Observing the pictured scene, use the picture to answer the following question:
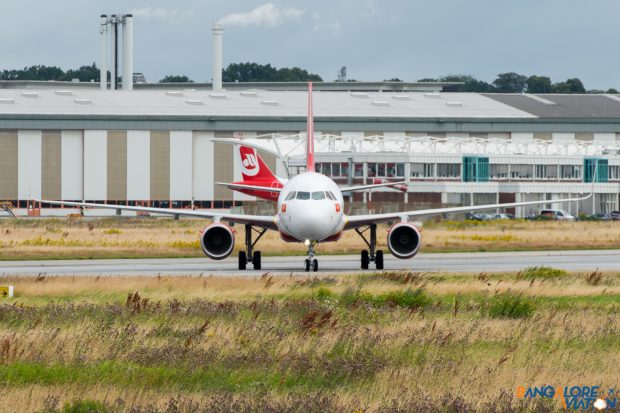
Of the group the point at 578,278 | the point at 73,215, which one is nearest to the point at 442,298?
the point at 578,278

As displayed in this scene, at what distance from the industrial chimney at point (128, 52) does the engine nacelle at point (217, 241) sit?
123 m

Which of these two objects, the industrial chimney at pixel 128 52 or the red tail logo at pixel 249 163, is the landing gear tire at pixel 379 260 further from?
the industrial chimney at pixel 128 52

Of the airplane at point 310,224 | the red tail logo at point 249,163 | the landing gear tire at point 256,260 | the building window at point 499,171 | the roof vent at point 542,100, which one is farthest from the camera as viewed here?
the roof vent at point 542,100

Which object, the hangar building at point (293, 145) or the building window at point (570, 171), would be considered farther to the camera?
the building window at point (570, 171)

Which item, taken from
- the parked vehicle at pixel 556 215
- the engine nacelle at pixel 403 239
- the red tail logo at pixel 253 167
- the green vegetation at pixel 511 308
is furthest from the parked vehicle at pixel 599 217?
the green vegetation at pixel 511 308

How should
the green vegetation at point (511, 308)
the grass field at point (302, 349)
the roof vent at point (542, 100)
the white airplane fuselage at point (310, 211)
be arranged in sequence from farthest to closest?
the roof vent at point (542, 100) → the white airplane fuselage at point (310, 211) → the green vegetation at point (511, 308) → the grass field at point (302, 349)

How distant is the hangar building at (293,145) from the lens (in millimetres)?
118250

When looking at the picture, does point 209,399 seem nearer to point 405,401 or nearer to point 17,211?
point 405,401

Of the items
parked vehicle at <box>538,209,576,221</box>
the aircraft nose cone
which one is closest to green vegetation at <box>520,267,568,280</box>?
the aircraft nose cone

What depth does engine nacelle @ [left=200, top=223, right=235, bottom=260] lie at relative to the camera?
44688mm

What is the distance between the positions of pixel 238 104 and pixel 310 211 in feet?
323

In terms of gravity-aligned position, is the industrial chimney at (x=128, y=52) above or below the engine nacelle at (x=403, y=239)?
above

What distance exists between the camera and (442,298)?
3044 centimetres

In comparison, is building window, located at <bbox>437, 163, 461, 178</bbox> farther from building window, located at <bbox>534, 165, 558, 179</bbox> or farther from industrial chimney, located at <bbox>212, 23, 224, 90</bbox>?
industrial chimney, located at <bbox>212, 23, 224, 90</bbox>
